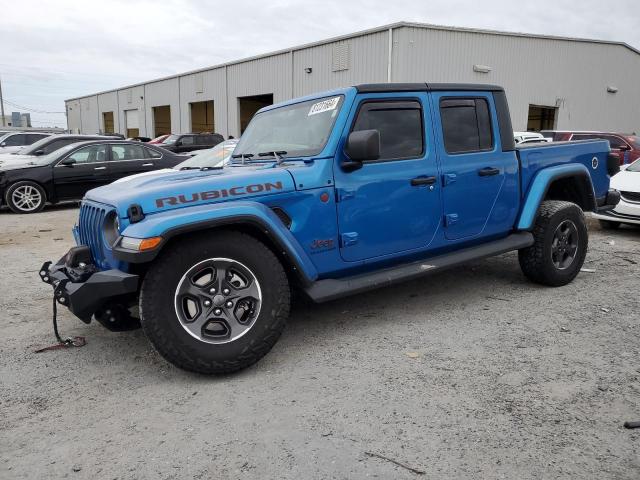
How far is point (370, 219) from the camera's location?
387 centimetres

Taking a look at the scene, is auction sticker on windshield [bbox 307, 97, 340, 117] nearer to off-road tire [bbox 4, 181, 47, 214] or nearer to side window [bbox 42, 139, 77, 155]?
off-road tire [bbox 4, 181, 47, 214]

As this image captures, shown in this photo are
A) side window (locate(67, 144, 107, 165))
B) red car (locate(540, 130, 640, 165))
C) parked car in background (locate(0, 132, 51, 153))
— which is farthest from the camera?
parked car in background (locate(0, 132, 51, 153))

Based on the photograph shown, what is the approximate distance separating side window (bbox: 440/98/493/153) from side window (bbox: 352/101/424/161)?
0.96 ft

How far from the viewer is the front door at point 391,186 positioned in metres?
3.80

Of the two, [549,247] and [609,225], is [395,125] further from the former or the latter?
[609,225]

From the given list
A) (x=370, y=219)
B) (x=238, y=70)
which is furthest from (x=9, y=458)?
(x=238, y=70)

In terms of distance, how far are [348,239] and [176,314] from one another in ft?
4.40

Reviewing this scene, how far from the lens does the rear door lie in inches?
171

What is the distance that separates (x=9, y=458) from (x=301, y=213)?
7.04 feet

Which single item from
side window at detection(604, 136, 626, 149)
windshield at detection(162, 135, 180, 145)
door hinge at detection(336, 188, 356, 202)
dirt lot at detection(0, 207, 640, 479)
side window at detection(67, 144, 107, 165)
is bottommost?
dirt lot at detection(0, 207, 640, 479)

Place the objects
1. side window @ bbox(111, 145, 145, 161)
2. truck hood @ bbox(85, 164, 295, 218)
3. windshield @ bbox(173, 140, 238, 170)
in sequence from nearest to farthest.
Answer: truck hood @ bbox(85, 164, 295, 218) < windshield @ bbox(173, 140, 238, 170) < side window @ bbox(111, 145, 145, 161)

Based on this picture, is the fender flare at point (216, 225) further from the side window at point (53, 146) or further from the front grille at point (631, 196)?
the side window at point (53, 146)

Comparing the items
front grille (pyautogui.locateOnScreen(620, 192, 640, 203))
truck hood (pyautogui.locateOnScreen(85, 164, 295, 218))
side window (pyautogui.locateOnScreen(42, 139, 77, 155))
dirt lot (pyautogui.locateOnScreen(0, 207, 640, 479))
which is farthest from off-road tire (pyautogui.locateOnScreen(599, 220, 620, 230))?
side window (pyautogui.locateOnScreen(42, 139, 77, 155))

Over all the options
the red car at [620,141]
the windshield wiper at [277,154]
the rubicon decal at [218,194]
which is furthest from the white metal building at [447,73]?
the rubicon decal at [218,194]
